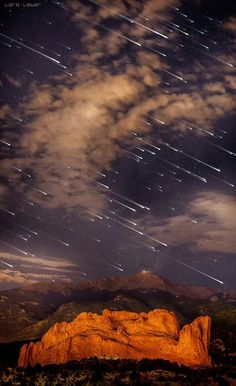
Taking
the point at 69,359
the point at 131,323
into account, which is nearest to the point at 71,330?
the point at 69,359

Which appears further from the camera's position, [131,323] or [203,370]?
[131,323]

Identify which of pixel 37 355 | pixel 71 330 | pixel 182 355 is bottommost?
pixel 37 355

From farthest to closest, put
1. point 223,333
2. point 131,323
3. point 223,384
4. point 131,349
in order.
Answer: point 223,333 < point 131,323 < point 131,349 < point 223,384

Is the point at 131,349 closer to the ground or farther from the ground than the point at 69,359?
farther from the ground

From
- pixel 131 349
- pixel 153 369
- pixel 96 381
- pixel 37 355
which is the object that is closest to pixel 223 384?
pixel 153 369

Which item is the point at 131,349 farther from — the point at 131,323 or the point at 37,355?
the point at 37,355

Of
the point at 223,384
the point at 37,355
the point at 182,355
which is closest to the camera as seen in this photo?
the point at 223,384
